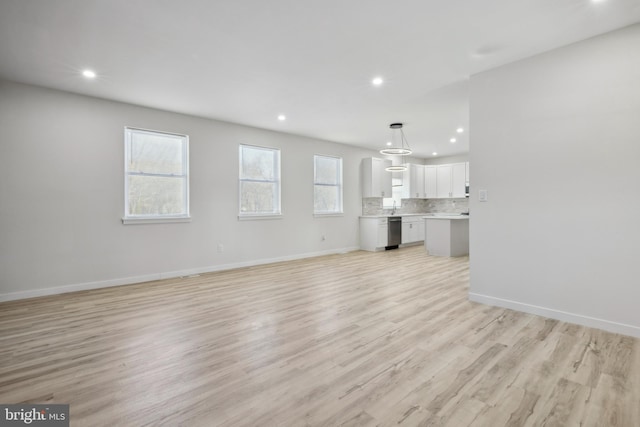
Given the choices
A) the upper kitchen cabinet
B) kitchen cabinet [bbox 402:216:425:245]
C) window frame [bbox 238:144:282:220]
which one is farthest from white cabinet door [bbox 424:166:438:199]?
window frame [bbox 238:144:282:220]

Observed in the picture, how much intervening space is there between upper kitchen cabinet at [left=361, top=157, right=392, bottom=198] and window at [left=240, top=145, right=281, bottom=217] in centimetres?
269

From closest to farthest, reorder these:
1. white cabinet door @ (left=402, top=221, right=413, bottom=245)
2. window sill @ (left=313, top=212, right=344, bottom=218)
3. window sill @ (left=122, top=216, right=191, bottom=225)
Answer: window sill @ (left=122, top=216, right=191, bottom=225) < window sill @ (left=313, top=212, right=344, bottom=218) < white cabinet door @ (left=402, top=221, right=413, bottom=245)

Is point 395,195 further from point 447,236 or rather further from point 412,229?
point 447,236

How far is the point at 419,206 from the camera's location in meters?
10.4

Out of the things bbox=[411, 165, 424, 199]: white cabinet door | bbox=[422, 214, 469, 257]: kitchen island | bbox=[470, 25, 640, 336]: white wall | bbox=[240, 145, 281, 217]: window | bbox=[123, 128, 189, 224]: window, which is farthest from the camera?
bbox=[411, 165, 424, 199]: white cabinet door

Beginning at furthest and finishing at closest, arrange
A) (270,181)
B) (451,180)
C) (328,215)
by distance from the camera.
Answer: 1. (451,180)
2. (328,215)
3. (270,181)

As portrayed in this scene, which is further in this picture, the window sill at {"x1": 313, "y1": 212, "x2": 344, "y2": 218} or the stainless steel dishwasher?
the stainless steel dishwasher

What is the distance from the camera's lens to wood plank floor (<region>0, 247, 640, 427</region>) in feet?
5.65

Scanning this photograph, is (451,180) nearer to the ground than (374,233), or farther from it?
farther from it

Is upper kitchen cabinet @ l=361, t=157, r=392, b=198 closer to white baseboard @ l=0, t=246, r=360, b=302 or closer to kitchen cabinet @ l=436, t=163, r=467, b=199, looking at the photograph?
kitchen cabinet @ l=436, t=163, r=467, b=199

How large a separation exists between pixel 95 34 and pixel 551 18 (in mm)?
3943

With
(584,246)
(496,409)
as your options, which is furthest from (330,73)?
(496,409)

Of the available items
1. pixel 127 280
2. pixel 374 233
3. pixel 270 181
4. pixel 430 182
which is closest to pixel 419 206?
pixel 430 182

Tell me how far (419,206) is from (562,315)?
7.55 metres
